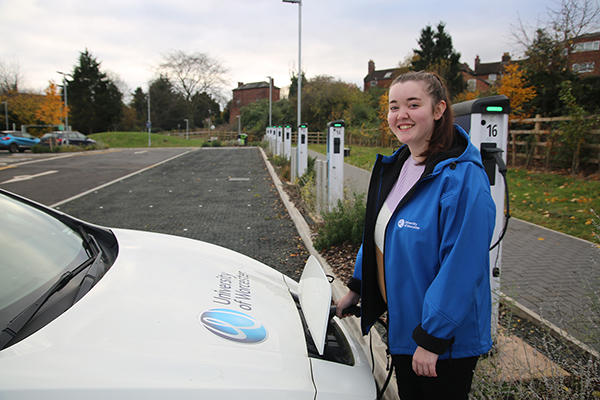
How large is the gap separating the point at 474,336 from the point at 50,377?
150 centimetres

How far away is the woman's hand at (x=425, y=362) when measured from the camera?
1518 millimetres

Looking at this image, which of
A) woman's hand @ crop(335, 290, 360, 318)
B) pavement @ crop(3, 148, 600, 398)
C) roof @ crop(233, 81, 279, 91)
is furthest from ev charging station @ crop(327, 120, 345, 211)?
roof @ crop(233, 81, 279, 91)

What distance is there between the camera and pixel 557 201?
876 cm

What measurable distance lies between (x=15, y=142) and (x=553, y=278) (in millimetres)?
33875

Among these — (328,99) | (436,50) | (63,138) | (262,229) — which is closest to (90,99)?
(63,138)

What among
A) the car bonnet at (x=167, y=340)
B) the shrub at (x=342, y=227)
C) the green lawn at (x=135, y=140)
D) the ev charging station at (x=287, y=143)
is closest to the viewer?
the car bonnet at (x=167, y=340)

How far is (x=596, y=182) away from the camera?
9.73 m

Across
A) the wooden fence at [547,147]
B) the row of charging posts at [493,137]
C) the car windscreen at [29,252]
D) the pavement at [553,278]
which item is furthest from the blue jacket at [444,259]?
the wooden fence at [547,147]

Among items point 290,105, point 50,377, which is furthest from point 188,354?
point 290,105

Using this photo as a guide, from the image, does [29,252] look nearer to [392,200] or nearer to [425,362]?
[392,200]

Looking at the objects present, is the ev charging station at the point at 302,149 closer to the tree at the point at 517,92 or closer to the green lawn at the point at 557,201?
the green lawn at the point at 557,201

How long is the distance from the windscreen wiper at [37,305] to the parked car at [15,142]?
108ft

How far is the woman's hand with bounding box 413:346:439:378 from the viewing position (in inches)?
59.7

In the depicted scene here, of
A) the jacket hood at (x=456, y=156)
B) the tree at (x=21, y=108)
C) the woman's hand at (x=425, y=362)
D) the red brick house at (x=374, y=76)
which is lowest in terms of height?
the woman's hand at (x=425, y=362)
